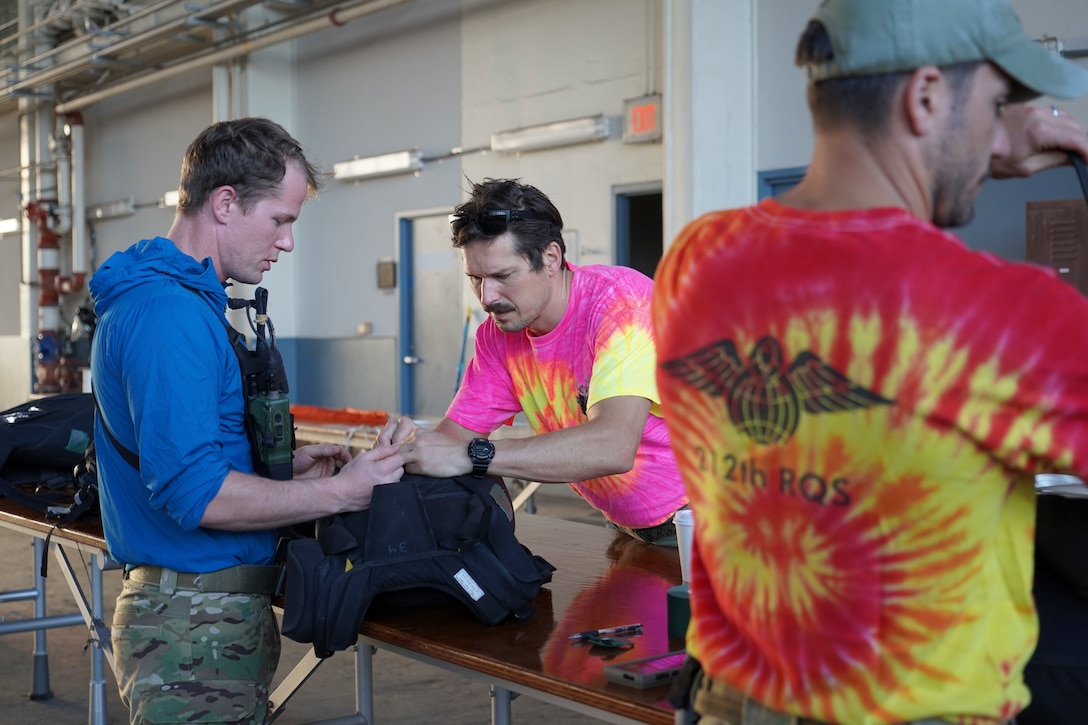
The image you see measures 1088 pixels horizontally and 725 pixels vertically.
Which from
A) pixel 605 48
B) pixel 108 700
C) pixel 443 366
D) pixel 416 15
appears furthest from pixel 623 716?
pixel 416 15

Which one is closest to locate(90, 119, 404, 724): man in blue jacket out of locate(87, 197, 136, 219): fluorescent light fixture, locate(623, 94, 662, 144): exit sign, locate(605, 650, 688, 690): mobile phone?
locate(605, 650, 688, 690): mobile phone

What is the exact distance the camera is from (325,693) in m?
4.40

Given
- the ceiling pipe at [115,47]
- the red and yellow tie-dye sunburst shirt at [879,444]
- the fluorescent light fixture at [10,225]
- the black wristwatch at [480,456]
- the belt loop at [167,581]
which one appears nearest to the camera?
the red and yellow tie-dye sunburst shirt at [879,444]

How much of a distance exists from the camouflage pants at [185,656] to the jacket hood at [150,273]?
50 centimetres

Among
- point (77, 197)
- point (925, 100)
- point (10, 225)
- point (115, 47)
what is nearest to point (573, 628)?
point (925, 100)

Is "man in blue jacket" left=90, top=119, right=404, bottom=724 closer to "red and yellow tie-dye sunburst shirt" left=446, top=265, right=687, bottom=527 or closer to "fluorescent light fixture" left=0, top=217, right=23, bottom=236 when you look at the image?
"red and yellow tie-dye sunburst shirt" left=446, top=265, right=687, bottom=527

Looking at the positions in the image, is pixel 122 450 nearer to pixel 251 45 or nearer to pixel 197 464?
pixel 197 464

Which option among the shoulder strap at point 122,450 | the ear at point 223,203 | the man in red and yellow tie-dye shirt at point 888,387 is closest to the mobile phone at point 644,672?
the man in red and yellow tie-dye shirt at point 888,387

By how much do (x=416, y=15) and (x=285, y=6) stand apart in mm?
1542

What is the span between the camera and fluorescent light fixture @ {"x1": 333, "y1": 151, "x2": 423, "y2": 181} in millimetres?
9359

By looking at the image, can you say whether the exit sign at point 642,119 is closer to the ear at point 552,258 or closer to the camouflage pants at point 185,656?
the ear at point 552,258

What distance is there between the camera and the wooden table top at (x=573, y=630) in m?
1.62

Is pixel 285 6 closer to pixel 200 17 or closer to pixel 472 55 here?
pixel 200 17

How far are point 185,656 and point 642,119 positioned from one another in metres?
6.23
